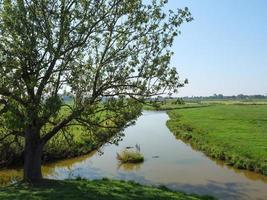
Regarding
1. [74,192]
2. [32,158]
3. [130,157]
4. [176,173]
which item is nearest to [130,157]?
[130,157]

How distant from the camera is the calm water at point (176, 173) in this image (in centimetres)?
2985

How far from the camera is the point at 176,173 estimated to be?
3588 cm

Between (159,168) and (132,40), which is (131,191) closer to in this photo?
(132,40)

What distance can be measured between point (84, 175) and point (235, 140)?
23.2 m

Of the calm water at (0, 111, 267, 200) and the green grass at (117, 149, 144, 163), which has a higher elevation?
the green grass at (117, 149, 144, 163)

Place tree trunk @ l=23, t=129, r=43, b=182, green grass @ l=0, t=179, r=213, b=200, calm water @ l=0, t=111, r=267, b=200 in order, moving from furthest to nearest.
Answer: calm water @ l=0, t=111, r=267, b=200 → tree trunk @ l=23, t=129, r=43, b=182 → green grass @ l=0, t=179, r=213, b=200

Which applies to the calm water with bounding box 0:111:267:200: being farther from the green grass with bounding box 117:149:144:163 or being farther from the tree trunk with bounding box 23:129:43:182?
the tree trunk with bounding box 23:129:43:182

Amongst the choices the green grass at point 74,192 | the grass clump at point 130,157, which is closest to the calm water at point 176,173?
the grass clump at point 130,157

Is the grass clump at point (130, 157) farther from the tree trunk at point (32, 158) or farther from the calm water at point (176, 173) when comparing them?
the tree trunk at point (32, 158)

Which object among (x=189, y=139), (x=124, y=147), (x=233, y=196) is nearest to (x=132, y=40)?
(x=233, y=196)

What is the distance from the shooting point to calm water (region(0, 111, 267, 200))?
97.9ft

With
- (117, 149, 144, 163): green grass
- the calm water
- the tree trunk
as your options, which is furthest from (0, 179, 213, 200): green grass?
(117, 149, 144, 163): green grass

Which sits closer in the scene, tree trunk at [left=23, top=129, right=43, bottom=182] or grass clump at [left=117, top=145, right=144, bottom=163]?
tree trunk at [left=23, top=129, right=43, bottom=182]

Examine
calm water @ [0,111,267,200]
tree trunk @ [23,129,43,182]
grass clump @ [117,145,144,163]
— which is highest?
tree trunk @ [23,129,43,182]
